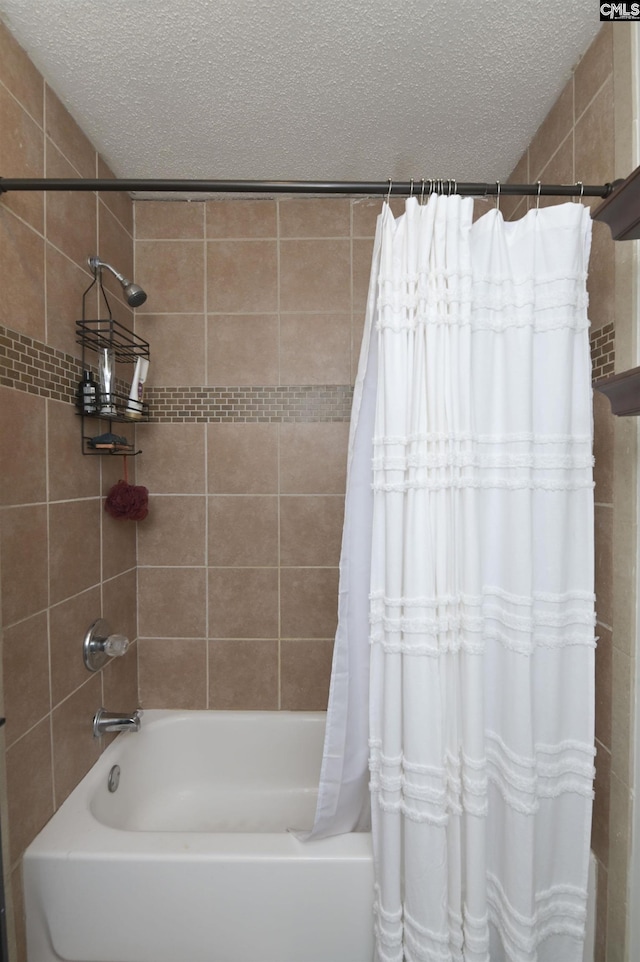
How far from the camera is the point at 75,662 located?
4.59 feet

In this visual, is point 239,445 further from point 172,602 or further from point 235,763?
point 235,763

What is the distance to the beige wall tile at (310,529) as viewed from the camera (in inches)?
73.7

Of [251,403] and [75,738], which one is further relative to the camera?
[251,403]

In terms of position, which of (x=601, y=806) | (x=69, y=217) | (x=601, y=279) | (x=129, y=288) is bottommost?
→ (x=601, y=806)

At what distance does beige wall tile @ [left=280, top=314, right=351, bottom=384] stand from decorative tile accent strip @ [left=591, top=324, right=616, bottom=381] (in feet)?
2.89

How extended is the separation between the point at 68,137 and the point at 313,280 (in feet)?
2.90

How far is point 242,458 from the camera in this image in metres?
1.87

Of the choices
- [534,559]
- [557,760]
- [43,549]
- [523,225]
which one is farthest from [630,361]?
[43,549]

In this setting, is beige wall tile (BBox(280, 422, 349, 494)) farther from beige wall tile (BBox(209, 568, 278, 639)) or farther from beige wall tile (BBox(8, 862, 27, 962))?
beige wall tile (BBox(8, 862, 27, 962))

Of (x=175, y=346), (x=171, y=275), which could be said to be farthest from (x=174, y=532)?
(x=171, y=275)

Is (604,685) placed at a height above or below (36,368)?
below

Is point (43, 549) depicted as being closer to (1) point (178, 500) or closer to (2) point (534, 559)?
(1) point (178, 500)

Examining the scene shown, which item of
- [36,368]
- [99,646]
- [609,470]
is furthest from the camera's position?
[99,646]

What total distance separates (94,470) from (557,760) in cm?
153
